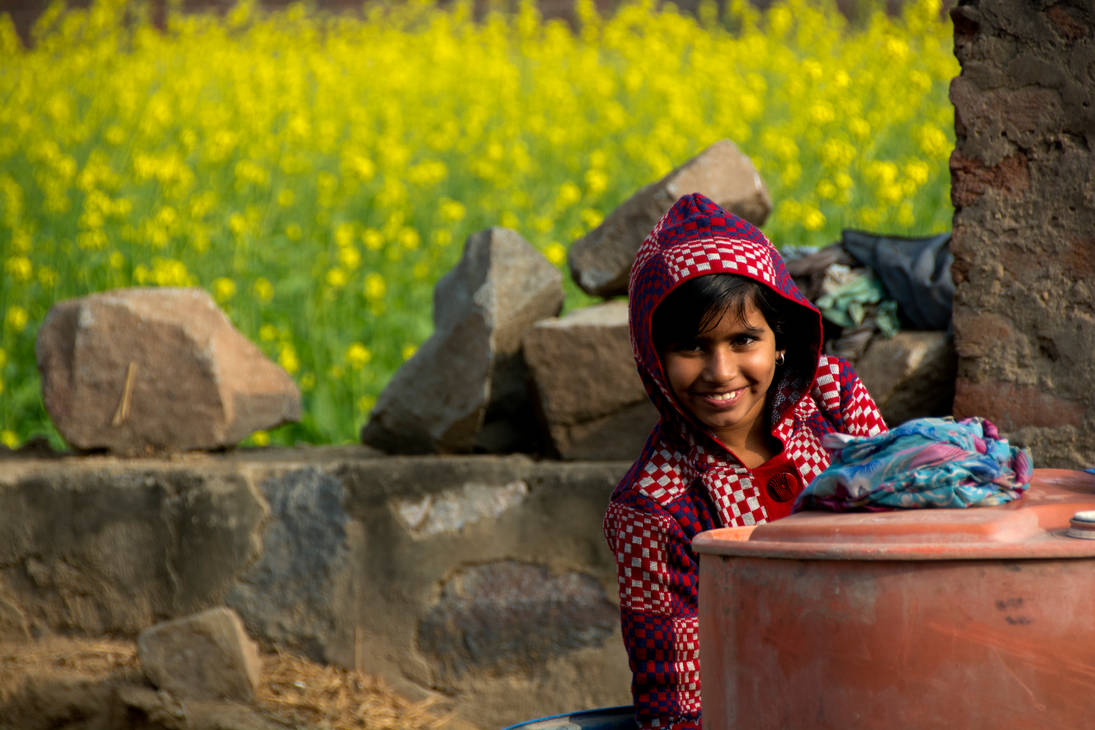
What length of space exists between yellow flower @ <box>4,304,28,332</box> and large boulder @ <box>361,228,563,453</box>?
7.77ft

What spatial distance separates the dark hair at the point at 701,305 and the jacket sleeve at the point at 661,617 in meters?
0.26

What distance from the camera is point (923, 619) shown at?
1.14 m

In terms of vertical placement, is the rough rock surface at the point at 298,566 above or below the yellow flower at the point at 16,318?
below

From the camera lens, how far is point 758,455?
73.8 inches

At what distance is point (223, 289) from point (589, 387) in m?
2.39

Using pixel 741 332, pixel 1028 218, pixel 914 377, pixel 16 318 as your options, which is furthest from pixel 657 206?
pixel 16 318

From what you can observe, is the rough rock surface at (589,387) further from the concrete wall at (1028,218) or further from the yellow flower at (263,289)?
the yellow flower at (263,289)

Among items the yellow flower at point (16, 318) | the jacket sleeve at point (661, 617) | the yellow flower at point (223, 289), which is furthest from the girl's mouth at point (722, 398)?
the yellow flower at point (16, 318)

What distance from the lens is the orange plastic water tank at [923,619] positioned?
1.12m

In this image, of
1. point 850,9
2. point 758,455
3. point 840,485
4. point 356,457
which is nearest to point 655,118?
point 850,9

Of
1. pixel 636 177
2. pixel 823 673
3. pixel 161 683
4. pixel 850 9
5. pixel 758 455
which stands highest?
pixel 850 9

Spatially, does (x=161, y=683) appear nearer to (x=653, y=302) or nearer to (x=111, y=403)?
(x=111, y=403)

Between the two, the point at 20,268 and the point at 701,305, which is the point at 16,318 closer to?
the point at 20,268

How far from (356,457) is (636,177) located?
3.58 metres
